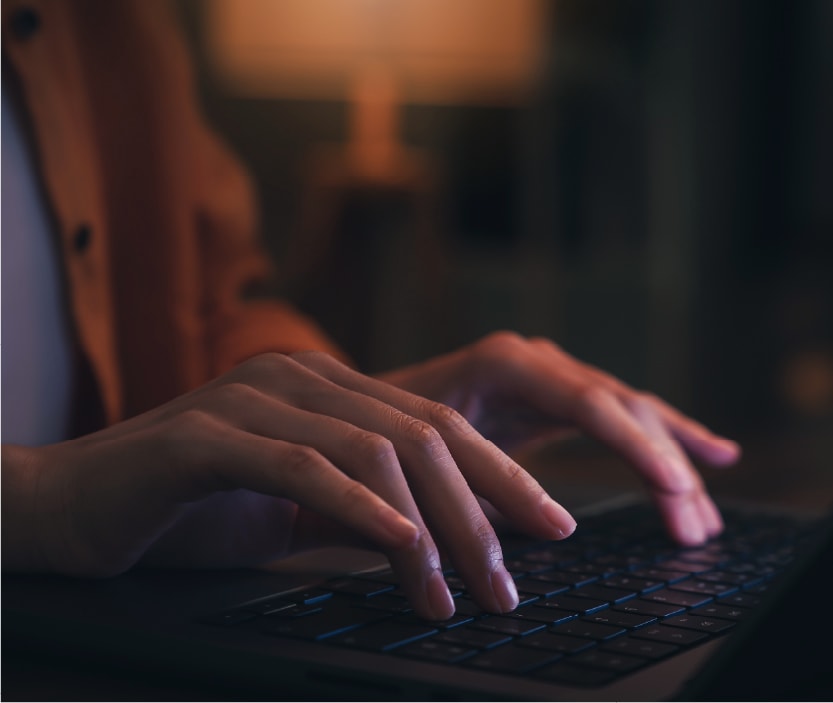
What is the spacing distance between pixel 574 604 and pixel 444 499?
5 cm

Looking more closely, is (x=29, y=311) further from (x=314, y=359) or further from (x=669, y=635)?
(x=669, y=635)

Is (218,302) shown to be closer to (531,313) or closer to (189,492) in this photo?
(189,492)

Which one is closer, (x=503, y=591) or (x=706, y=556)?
(x=503, y=591)

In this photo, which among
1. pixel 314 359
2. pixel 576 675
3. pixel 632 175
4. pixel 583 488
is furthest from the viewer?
pixel 632 175

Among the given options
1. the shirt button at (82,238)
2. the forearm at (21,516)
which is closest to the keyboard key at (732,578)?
the forearm at (21,516)

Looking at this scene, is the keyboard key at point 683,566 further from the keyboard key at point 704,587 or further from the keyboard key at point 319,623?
the keyboard key at point 319,623

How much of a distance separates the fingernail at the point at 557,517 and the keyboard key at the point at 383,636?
2.3 inches

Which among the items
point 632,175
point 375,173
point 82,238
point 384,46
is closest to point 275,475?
point 82,238

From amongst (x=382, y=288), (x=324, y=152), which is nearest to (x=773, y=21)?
(x=324, y=152)

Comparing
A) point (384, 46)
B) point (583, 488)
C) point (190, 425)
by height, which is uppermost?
point (384, 46)

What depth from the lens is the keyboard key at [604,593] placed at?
0.36 metres

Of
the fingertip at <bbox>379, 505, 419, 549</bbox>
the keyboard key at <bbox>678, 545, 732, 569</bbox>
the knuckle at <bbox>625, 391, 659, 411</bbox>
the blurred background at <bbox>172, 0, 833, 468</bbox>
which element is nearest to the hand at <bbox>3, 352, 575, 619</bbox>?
the fingertip at <bbox>379, 505, 419, 549</bbox>

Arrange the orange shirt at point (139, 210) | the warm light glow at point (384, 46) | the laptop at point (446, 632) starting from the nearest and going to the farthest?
the laptop at point (446, 632) < the orange shirt at point (139, 210) < the warm light glow at point (384, 46)

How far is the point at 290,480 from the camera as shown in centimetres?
33
